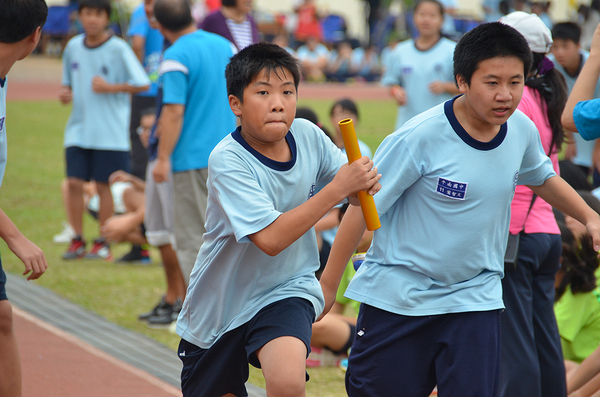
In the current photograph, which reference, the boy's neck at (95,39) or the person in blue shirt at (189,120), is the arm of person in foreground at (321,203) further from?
the boy's neck at (95,39)

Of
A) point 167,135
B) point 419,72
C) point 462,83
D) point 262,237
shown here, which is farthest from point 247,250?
point 419,72

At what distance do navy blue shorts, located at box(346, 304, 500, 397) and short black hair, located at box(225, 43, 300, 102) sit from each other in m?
0.99

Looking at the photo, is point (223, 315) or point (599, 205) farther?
point (599, 205)

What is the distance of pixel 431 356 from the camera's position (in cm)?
271

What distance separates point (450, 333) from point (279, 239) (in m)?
0.75

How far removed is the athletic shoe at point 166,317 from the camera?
5.18 m

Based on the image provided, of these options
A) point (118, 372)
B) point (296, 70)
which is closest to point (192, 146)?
point (118, 372)

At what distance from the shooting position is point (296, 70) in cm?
274

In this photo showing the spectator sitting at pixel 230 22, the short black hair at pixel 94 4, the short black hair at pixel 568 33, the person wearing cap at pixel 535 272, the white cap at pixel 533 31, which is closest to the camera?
the person wearing cap at pixel 535 272

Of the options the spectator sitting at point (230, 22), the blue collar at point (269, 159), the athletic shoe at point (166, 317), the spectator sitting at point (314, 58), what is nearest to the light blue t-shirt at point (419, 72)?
the spectator sitting at point (230, 22)

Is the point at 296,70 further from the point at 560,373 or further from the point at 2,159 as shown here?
the point at 560,373

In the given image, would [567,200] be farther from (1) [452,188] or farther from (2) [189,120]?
(2) [189,120]

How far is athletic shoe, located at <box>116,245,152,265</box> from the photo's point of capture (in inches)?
275

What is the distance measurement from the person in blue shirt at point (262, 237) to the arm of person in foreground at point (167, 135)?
206cm
